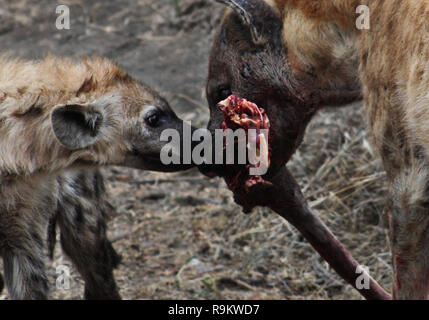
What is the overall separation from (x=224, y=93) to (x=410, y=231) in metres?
1.06

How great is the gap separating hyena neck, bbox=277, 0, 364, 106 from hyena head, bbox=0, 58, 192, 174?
0.57m

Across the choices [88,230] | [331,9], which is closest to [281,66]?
[331,9]

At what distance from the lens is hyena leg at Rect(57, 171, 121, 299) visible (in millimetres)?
3326

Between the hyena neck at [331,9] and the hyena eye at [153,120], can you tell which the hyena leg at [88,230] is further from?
the hyena neck at [331,9]

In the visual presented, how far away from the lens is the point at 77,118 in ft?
9.77

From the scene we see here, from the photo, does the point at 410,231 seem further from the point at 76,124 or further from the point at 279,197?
the point at 76,124

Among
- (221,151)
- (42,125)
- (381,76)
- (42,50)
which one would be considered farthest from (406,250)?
(42,50)

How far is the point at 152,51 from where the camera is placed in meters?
5.80

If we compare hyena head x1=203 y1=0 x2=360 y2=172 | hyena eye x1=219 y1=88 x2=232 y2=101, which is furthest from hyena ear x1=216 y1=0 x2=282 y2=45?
hyena eye x1=219 y1=88 x2=232 y2=101

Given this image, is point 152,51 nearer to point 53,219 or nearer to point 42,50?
point 42,50

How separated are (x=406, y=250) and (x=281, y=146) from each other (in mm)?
784

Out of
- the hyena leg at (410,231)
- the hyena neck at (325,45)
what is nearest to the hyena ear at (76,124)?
the hyena neck at (325,45)

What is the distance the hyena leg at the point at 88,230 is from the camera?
A: 3.33m

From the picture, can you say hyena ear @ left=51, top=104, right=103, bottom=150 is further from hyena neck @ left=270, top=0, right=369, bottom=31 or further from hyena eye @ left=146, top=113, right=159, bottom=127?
hyena neck @ left=270, top=0, right=369, bottom=31
